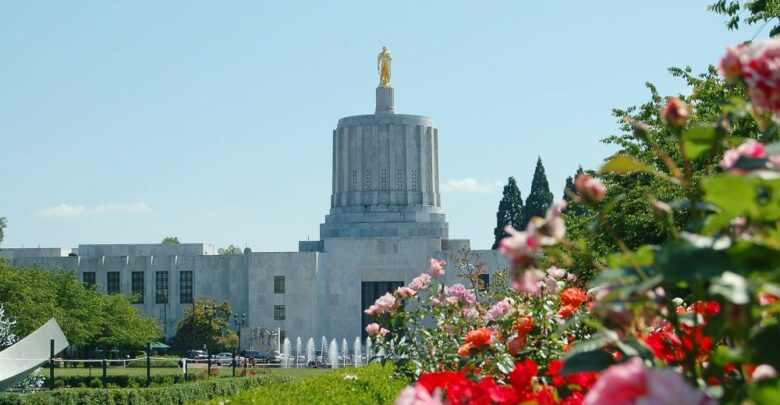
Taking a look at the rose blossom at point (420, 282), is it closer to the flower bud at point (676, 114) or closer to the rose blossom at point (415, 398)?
the flower bud at point (676, 114)

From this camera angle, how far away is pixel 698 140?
11.5 feet

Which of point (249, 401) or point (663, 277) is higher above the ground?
point (663, 277)

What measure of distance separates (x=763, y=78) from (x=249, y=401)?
7605 millimetres

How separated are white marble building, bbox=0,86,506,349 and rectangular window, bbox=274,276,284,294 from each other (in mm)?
61

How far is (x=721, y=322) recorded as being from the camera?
10.8 ft

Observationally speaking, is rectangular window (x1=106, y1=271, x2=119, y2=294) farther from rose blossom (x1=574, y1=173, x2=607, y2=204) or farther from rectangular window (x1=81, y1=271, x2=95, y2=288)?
rose blossom (x1=574, y1=173, x2=607, y2=204)

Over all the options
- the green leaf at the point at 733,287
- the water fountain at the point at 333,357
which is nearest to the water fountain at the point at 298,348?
the water fountain at the point at 333,357

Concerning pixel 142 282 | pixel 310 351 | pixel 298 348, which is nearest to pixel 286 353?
pixel 298 348

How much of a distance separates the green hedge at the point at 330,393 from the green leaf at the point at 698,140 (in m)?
6.38

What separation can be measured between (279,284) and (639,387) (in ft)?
220

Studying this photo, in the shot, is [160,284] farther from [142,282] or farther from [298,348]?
[298,348]

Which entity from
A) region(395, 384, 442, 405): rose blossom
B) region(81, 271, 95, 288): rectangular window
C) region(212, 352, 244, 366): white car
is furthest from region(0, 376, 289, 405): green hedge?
region(81, 271, 95, 288): rectangular window

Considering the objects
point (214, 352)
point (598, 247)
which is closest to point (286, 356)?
point (214, 352)

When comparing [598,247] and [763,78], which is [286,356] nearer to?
[598,247]
